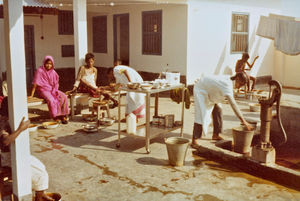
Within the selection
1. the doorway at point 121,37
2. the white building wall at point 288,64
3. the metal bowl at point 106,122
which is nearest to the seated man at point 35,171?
the metal bowl at point 106,122

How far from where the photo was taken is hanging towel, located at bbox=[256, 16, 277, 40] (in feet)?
39.9

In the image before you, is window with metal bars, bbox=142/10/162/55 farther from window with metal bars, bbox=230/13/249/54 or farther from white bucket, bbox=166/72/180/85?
white bucket, bbox=166/72/180/85

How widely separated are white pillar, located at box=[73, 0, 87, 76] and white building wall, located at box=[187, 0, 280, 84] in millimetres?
3554

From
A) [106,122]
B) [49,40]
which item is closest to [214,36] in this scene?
[106,122]

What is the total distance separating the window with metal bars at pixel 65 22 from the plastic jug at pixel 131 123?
8941 millimetres

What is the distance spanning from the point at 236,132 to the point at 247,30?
8558 mm

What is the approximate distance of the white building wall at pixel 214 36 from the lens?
11469 millimetres

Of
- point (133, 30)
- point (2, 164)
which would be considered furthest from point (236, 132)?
point (133, 30)

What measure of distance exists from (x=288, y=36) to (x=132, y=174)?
8.75 meters

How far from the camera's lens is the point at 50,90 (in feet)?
26.7

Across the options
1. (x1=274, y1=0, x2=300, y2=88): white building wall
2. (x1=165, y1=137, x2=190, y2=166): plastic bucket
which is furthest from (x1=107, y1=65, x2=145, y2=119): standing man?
(x1=274, y1=0, x2=300, y2=88): white building wall

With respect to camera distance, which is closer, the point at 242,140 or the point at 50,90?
the point at 242,140

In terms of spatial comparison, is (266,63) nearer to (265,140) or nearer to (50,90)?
(50,90)

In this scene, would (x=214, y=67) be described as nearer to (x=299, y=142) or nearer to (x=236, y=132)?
(x=299, y=142)
